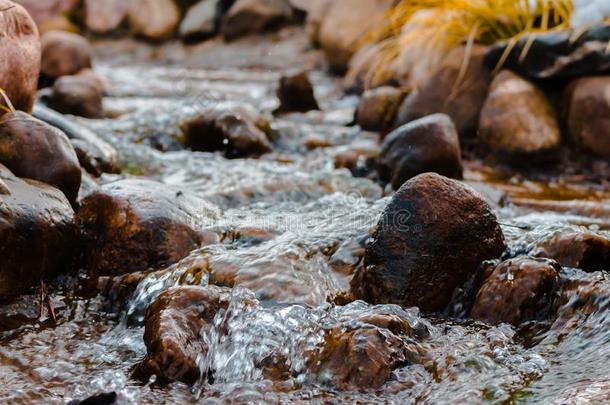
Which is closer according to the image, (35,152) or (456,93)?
(35,152)

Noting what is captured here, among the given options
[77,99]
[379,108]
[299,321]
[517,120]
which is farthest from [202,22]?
[299,321]

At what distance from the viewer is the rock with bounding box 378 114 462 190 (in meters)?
4.77

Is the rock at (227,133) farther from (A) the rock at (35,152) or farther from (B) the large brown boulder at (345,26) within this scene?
(B) the large brown boulder at (345,26)

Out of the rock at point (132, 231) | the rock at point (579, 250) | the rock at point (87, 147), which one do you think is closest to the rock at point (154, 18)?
the rock at point (87, 147)

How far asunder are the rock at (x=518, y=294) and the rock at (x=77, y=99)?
530 cm

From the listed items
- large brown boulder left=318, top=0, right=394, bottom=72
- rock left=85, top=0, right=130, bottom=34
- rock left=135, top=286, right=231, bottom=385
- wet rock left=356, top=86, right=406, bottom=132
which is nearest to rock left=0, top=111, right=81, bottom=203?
rock left=135, top=286, right=231, bottom=385

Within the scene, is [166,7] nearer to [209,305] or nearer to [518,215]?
[518,215]

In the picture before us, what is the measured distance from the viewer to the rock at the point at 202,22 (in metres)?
13.8

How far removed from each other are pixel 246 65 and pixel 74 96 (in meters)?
4.93

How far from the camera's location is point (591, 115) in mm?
5199

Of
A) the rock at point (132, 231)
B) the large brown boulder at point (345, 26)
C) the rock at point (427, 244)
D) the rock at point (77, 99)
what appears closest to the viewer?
the rock at point (427, 244)

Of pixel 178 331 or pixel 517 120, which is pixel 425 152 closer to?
pixel 517 120

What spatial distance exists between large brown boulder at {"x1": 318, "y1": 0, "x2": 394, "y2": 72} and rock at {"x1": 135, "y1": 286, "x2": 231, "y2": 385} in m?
7.70

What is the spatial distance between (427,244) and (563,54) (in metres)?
3.15
